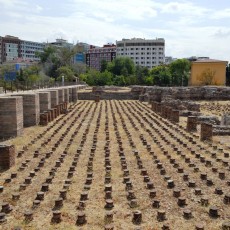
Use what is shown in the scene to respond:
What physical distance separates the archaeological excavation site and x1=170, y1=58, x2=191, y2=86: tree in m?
38.9

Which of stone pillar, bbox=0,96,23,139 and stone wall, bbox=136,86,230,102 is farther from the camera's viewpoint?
stone wall, bbox=136,86,230,102

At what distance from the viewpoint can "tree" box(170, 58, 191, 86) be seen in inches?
1985

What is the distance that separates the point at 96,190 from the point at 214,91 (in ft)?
81.6

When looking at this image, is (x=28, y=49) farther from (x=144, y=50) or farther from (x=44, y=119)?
(x=44, y=119)

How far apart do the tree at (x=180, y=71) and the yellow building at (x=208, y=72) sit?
26.6 feet

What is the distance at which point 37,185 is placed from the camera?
19.4 feet

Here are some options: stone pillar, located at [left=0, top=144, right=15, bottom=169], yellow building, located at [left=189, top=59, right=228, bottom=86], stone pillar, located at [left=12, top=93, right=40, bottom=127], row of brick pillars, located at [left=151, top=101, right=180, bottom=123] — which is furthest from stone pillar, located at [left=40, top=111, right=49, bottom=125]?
yellow building, located at [left=189, top=59, right=228, bottom=86]

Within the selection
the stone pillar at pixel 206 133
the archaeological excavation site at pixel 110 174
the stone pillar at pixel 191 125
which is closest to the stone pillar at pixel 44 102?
the archaeological excavation site at pixel 110 174

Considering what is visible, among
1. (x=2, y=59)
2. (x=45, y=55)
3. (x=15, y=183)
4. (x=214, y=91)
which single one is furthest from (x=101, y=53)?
(x=15, y=183)

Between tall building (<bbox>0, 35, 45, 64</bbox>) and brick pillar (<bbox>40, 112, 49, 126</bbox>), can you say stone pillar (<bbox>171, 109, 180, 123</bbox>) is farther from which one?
tall building (<bbox>0, 35, 45, 64</bbox>)

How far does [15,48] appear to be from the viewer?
314 feet

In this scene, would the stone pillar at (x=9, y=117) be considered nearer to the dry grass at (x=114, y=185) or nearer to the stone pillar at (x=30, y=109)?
the dry grass at (x=114, y=185)

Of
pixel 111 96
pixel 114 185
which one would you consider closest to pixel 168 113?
pixel 114 185

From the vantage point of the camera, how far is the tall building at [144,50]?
89.1 meters
